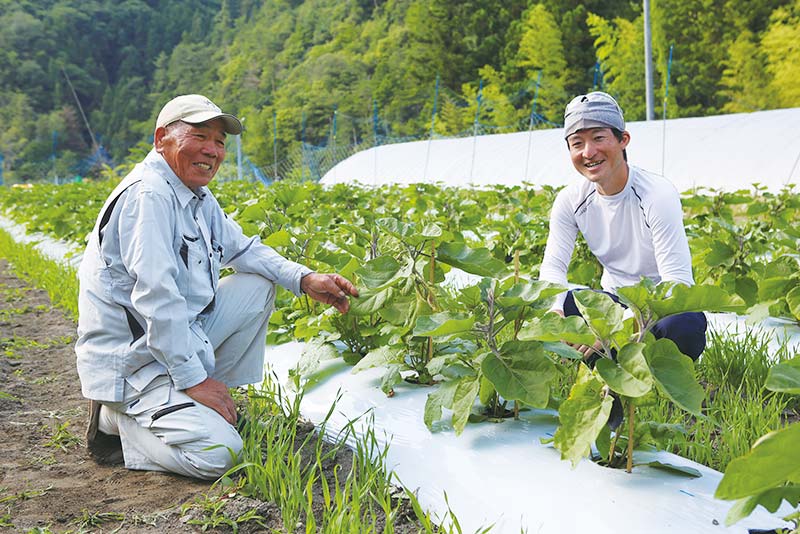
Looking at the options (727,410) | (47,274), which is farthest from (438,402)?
(47,274)

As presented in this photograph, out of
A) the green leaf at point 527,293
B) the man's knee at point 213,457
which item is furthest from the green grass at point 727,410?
the man's knee at point 213,457

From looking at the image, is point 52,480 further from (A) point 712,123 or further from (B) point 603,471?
(A) point 712,123

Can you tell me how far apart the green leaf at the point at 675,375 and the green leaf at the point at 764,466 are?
2.05 ft

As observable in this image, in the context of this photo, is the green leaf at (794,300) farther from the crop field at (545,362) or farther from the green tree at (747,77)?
the green tree at (747,77)

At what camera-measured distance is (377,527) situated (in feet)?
5.49

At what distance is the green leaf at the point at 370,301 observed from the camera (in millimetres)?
2340

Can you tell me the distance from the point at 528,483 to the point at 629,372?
366 millimetres

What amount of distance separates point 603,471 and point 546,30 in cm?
2792

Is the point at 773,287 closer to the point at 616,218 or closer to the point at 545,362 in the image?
the point at 616,218

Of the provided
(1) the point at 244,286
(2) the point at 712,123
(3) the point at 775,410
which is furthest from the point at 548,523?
(2) the point at 712,123

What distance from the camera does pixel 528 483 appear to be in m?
1.71

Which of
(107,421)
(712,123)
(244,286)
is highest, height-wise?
(712,123)

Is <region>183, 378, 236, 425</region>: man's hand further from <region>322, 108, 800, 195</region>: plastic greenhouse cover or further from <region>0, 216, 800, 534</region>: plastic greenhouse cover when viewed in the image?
<region>322, 108, 800, 195</region>: plastic greenhouse cover

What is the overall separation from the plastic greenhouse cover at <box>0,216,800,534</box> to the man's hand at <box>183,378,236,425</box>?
323mm
